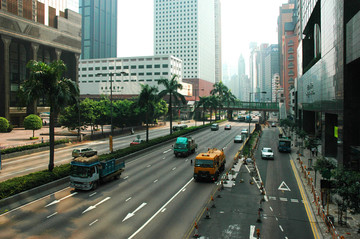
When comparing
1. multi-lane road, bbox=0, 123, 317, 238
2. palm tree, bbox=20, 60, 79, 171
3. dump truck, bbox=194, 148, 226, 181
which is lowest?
multi-lane road, bbox=0, 123, 317, 238

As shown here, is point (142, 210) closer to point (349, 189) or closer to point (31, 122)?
point (349, 189)

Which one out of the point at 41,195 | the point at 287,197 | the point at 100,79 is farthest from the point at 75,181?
the point at 100,79

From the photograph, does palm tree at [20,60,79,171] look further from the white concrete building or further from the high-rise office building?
the white concrete building

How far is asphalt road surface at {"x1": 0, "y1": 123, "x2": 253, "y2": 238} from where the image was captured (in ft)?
53.3

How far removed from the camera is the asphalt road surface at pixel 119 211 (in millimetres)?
Answer: 16234

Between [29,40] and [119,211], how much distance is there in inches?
3044

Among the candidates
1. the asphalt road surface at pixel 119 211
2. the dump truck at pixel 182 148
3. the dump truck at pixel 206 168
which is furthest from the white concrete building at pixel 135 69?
the asphalt road surface at pixel 119 211

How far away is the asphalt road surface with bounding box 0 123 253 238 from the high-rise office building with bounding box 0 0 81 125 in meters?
51.7

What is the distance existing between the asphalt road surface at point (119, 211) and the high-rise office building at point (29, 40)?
5173 cm

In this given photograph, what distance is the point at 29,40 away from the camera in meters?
79.3

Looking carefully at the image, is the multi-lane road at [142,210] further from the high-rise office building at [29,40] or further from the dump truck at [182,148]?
the high-rise office building at [29,40]

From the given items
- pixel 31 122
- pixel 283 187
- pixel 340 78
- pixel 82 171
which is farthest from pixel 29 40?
pixel 283 187

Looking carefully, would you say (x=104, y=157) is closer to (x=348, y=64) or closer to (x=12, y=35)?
(x=348, y=64)

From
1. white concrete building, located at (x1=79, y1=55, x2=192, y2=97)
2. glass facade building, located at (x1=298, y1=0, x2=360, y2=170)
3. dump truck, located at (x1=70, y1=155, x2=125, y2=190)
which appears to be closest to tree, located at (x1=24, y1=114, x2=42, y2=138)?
dump truck, located at (x1=70, y1=155, x2=125, y2=190)
